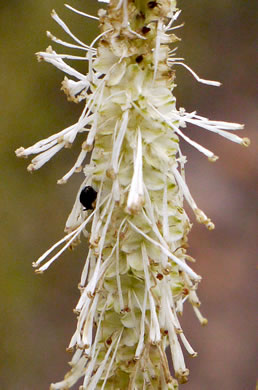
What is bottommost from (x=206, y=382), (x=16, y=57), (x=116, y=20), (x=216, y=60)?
(x=116, y=20)

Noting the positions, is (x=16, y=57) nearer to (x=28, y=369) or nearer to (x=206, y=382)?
(x=28, y=369)

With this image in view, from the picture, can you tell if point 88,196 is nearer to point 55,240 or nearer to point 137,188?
point 137,188

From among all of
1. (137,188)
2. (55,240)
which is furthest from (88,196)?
(55,240)

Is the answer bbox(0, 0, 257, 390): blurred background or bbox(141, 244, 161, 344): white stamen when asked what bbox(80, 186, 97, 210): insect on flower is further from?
bbox(0, 0, 257, 390): blurred background

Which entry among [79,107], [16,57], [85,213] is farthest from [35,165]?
[79,107]

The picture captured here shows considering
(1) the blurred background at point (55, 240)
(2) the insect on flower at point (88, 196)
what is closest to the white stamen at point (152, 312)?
(2) the insect on flower at point (88, 196)

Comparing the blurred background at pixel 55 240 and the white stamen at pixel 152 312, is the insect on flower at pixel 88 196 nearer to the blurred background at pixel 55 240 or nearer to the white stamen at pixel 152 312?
the white stamen at pixel 152 312
